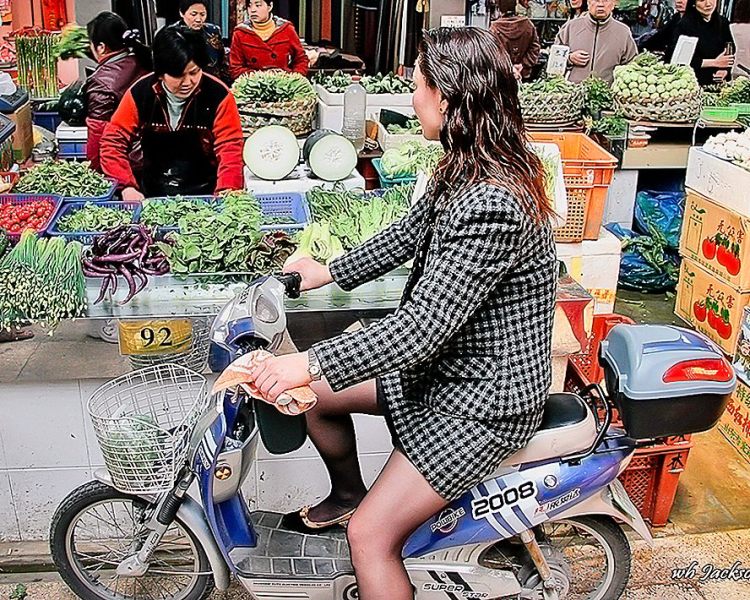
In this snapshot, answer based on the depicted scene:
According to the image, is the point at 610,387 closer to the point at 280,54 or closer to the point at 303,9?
the point at 280,54

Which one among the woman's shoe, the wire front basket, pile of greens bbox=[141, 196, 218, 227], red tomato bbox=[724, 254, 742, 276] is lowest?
the woman's shoe

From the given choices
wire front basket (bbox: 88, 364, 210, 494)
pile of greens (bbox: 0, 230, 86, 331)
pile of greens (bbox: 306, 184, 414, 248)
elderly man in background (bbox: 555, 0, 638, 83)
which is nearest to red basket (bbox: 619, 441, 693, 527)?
pile of greens (bbox: 306, 184, 414, 248)

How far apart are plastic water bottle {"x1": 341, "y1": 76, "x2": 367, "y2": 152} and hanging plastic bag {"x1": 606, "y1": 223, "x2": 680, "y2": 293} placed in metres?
1.86

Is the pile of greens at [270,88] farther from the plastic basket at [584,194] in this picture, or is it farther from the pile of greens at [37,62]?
the plastic basket at [584,194]

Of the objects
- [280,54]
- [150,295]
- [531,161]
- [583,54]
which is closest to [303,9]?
[280,54]

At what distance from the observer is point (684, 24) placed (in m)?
8.19

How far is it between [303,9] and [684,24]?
16.4 ft

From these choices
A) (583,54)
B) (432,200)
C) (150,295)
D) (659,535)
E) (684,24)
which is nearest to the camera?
(432,200)

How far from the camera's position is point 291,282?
8.64ft

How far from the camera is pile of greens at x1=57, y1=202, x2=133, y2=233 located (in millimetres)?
3531

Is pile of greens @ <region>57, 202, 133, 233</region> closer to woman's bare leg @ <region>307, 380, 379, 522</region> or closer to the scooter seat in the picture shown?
woman's bare leg @ <region>307, 380, 379, 522</region>

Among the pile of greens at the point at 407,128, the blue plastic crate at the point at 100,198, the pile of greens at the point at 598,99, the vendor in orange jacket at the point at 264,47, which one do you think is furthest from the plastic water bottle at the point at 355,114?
the vendor in orange jacket at the point at 264,47

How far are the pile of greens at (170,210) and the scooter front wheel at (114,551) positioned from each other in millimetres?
1081

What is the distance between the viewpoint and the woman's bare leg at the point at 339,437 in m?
2.63
